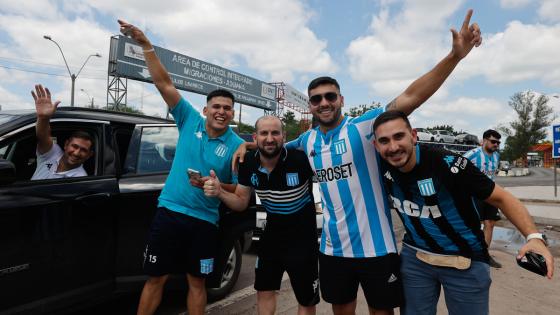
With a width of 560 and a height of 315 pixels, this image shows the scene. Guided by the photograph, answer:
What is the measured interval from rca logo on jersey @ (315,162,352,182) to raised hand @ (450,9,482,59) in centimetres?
92

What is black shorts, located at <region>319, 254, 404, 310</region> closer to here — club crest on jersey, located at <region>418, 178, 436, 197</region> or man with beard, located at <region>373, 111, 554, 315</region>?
man with beard, located at <region>373, 111, 554, 315</region>

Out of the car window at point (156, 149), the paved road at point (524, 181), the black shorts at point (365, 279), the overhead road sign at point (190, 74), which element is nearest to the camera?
the black shorts at point (365, 279)

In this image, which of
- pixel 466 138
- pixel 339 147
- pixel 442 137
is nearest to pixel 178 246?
pixel 339 147

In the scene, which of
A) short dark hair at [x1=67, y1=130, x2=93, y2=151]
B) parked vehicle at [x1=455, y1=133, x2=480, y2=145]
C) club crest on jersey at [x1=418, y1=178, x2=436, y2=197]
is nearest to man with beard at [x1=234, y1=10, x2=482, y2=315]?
club crest on jersey at [x1=418, y1=178, x2=436, y2=197]

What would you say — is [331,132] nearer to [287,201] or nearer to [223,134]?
[287,201]

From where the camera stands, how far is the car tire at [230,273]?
381cm

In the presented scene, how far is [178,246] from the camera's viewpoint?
286cm

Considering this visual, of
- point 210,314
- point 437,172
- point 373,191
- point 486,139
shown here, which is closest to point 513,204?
point 437,172

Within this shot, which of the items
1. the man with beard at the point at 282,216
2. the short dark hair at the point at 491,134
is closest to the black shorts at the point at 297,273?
the man with beard at the point at 282,216

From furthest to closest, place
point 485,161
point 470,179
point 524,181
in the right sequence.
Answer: point 524,181
point 485,161
point 470,179

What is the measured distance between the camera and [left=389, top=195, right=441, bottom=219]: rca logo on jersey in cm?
213

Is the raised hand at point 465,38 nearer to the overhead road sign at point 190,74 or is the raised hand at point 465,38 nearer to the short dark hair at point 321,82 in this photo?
the short dark hair at point 321,82

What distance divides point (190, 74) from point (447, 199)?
25.1 metres

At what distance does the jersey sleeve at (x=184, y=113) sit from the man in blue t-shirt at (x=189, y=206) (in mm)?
30
